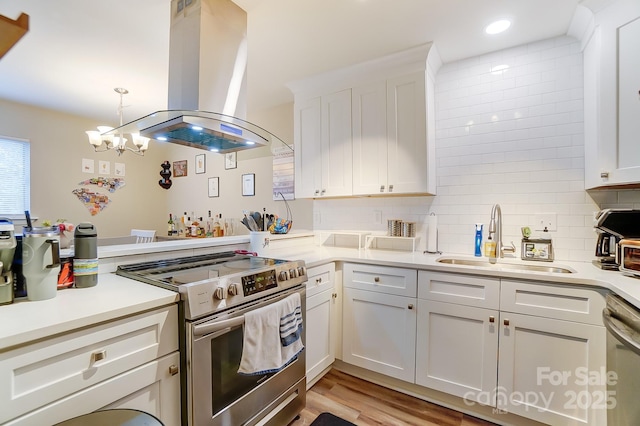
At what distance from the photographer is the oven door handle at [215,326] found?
113 cm

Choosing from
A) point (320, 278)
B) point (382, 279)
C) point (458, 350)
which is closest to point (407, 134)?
point (382, 279)

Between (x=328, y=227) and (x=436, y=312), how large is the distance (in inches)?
54.3

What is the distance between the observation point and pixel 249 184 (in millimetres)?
3590

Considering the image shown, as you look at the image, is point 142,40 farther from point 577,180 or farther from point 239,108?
point 577,180

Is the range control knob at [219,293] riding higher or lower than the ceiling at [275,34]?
lower

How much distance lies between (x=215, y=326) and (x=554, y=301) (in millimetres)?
1732

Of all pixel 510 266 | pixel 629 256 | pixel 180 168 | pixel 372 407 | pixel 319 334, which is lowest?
pixel 372 407

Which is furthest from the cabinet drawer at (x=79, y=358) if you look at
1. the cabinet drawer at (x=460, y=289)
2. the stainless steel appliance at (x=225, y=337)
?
the cabinet drawer at (x=460, y=289)

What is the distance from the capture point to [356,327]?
2.09m

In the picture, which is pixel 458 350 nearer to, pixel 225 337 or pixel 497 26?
pixel 225 337

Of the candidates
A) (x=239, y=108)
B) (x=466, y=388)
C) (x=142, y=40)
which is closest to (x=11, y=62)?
(x=142, y=40)

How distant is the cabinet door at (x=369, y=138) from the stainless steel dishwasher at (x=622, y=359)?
4.83ft

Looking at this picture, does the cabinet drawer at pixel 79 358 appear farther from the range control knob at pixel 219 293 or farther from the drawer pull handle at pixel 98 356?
the range control knob at pixel 219 293

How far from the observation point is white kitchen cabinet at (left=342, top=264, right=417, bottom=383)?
74.1 inches
